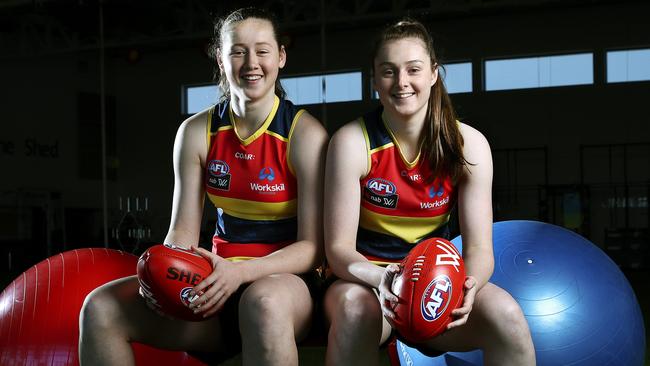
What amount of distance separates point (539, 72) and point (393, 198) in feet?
36.3

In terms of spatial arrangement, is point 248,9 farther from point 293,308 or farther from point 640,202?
point 640,202

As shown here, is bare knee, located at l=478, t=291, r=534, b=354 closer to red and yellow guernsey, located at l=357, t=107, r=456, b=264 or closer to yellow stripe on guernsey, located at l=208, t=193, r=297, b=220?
red and yellow guernsey, located at l=357, t=107, r=456, b=264

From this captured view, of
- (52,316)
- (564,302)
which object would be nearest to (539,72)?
(564,302)

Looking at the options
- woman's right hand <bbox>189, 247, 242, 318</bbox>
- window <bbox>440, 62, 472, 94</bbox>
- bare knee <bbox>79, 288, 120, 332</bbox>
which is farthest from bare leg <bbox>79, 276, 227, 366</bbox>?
window <bbox>440, 62, 472, 94</bbox>

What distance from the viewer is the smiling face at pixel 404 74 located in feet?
5.82

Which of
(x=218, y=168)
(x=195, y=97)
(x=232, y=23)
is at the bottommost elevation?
(x=218, y=168)

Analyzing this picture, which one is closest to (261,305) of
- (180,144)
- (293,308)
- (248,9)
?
(293,308)

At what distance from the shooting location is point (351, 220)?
1.76 meters

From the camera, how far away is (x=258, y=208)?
1896 millimetres

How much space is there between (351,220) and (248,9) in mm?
647

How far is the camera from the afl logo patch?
192cm

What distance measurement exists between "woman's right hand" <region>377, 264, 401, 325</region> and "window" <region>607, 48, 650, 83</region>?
37.1 ft

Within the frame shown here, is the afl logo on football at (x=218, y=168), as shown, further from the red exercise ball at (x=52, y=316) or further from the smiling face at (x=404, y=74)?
the red exercise ball at (x=52, y=316)

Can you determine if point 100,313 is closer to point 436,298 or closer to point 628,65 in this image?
point 436,298
